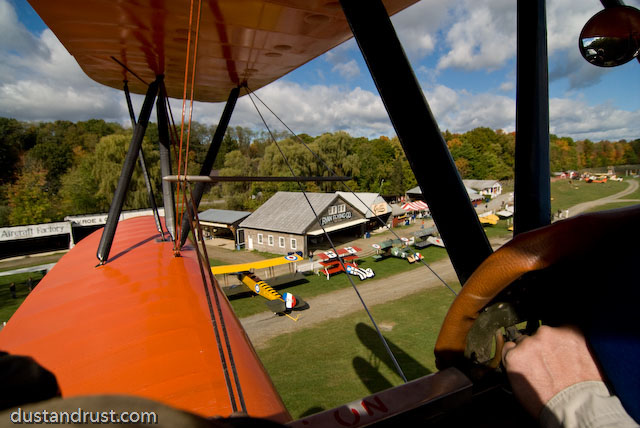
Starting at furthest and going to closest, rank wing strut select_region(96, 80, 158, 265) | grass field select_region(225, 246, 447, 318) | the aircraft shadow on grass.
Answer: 1. grass field select_region(225, 246, 447, 318)
2. the aircraft shadow on grass
3. wing strut select_region(96, 80, 158, 265)

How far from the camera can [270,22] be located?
300 cm

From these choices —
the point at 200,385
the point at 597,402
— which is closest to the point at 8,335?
the point at 200,385

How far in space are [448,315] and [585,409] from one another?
0.35m

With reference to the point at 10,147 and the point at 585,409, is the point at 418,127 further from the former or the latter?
the point at 10,147

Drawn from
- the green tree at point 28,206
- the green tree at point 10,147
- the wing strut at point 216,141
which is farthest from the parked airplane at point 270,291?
the green tree at point 10,147

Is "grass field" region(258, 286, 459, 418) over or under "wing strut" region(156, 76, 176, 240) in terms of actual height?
under

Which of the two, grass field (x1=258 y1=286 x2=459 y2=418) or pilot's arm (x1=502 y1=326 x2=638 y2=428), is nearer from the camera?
pilot's arm (x1=502 y1=326 x2=638 y2=428)

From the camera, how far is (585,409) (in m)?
0.79

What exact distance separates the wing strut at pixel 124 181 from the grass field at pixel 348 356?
5.53 metres

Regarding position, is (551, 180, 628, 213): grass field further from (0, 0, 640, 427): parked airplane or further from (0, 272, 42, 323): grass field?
Answer: (0, 272, 42, 323): grass field

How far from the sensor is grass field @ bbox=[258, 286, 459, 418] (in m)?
7.87

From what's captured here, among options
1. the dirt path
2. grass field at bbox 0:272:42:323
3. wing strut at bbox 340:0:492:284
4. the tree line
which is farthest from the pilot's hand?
the dirt path

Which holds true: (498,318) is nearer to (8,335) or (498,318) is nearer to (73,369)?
(73,369)

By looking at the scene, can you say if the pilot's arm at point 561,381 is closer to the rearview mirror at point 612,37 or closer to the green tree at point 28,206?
the rearview mirror at point 612,37
